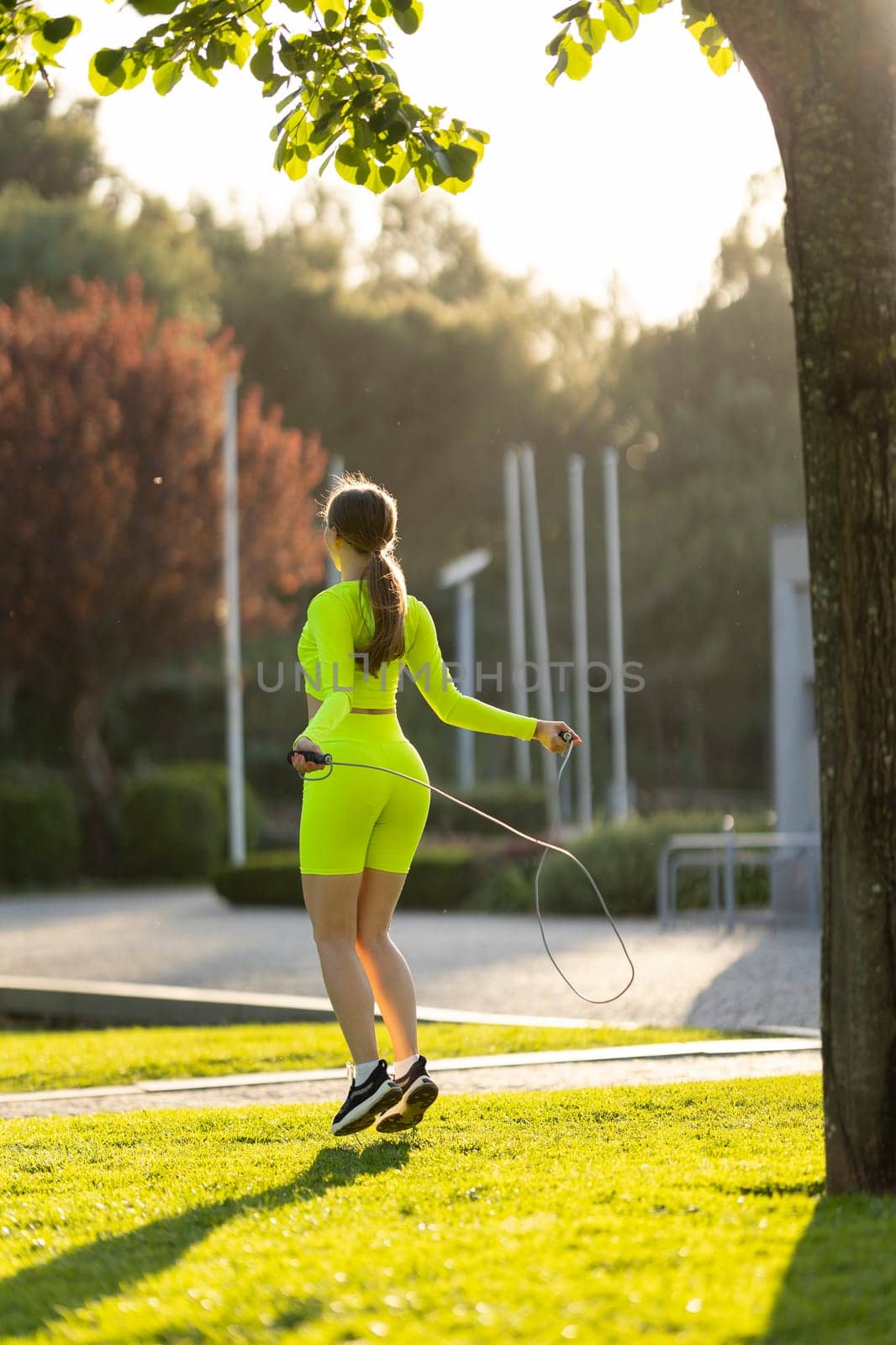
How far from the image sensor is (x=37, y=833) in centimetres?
2372

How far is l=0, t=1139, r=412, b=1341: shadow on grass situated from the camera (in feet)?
10.4

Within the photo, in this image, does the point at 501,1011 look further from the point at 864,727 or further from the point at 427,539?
the point at 427,539

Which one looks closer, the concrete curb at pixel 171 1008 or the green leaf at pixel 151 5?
the green leaf at pixel 151 5

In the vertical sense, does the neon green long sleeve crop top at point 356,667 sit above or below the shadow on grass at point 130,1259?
above

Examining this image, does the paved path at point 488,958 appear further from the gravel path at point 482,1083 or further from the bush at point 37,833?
the bush at point 37,833

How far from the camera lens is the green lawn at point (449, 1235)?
9.70 feet

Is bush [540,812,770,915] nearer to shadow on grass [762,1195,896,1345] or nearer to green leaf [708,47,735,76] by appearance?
green leaf [708,47,735,76]

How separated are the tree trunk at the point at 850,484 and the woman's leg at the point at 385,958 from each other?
1.29 metres

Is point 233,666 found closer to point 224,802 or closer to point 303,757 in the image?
point 224,802

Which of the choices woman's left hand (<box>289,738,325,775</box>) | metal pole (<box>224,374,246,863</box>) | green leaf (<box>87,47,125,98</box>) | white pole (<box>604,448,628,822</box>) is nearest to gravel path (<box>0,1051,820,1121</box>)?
woman's left hand (<box>289,738,325,775</box>)

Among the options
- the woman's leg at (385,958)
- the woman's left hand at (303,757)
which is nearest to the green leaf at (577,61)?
the woman's left hand at (303,757)

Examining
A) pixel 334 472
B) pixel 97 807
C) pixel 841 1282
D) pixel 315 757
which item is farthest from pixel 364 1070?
pixel 97 807

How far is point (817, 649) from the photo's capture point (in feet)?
13.0

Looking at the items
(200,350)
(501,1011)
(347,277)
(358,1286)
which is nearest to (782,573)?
(501,1011)
